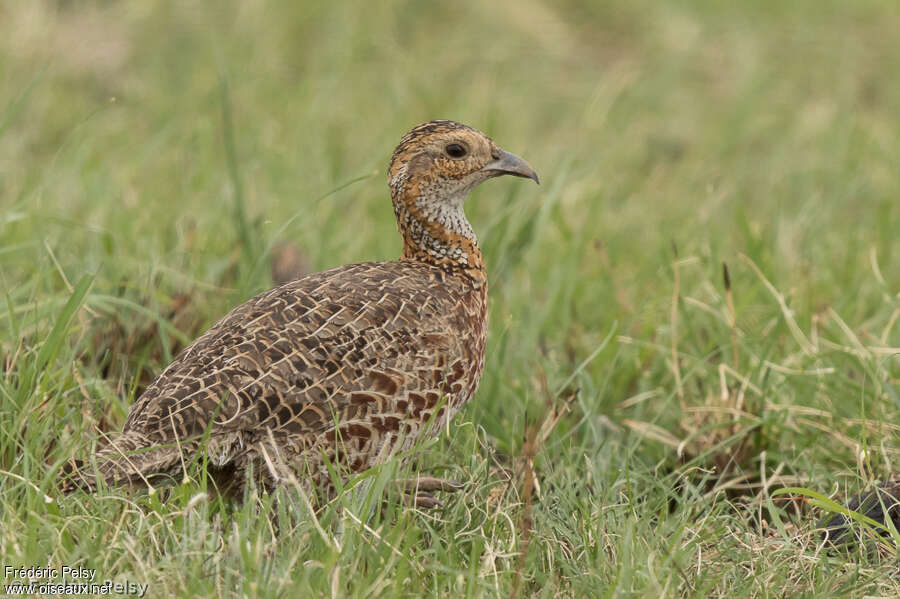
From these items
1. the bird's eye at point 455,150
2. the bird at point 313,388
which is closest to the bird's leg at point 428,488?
the bird at point 313,388

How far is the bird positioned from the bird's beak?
1.42ft

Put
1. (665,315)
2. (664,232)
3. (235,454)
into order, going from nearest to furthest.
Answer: (235,454) < (665,315) < (664,232)

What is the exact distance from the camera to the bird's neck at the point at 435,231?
4262 mm

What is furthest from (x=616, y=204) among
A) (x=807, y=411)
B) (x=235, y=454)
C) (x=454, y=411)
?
(x=235, y=454)

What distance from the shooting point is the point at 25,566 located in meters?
3.02

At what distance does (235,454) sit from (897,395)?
7.90 feet

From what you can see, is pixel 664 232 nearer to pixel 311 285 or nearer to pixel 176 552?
pixel 311 285

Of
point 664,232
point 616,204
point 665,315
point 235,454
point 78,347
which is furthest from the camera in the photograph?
point 616,204

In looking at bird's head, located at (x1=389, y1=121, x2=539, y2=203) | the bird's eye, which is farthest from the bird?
the bird's eye

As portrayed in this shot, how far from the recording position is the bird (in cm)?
336

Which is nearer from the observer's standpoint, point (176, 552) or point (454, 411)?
point (176, 552)

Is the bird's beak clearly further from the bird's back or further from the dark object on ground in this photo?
the dark object on ground

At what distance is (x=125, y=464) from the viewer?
327 cm

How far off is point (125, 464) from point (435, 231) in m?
1.45
